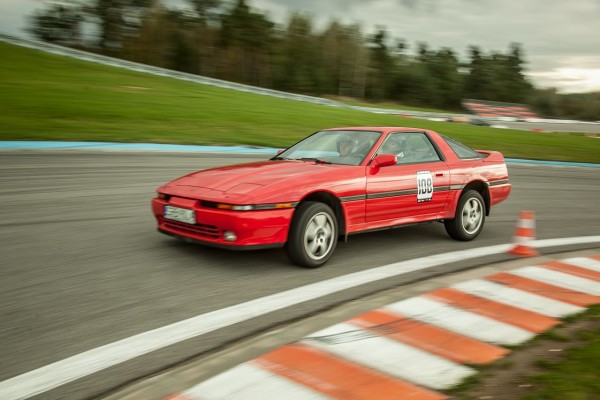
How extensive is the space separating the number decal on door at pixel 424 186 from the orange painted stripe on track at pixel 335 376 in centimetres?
313

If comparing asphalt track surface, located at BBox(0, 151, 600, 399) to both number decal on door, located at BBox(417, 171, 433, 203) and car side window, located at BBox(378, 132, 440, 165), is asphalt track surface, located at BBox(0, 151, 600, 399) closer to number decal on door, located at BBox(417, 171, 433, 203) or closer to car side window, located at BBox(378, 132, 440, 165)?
number decal on door, located at BBox(417, 171, 433, 203)

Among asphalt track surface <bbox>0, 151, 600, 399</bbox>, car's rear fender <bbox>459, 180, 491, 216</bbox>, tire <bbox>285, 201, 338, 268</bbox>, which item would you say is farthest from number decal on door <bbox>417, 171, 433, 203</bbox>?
tire <bbox>285, 201, 338, 268</bbox>

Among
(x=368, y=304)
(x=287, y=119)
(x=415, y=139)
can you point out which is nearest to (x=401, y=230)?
(x=415, y=139)

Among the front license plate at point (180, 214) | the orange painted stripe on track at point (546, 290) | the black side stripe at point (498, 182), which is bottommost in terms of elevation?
the orange painted stripe on track at point (546, 290)

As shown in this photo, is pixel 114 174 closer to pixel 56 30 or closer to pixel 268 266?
pixel 268 266

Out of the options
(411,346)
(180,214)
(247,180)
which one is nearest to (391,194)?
(247,180)

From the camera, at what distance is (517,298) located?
4.50 meters

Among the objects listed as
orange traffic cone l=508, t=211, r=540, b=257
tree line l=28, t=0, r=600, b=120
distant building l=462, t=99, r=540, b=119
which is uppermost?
tree line l=28, t=0, r=600, b=120

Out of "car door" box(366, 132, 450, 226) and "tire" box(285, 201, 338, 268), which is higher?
"car door" box(366, 132, 450, 226)

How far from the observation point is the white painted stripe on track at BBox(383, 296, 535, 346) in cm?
364

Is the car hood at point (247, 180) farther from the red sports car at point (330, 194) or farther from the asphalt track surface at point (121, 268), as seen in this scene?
the asphalt track surface at point (121, 268)

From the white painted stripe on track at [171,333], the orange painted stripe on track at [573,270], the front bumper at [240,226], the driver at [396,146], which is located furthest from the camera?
the driver at [396,146]

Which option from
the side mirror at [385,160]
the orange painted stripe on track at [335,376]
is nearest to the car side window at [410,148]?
the side mirror at [385,160]

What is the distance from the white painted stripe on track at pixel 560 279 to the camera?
16.1 ft
